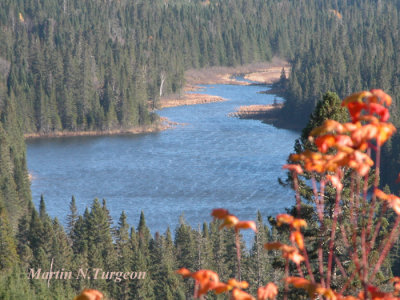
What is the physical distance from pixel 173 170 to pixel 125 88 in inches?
1765

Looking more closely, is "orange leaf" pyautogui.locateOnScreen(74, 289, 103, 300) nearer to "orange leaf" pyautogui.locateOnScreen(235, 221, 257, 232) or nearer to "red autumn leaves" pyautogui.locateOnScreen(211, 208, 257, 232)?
"red autumn leaves" pyautogui.locateOnScreen(211, 208, 257, 232)

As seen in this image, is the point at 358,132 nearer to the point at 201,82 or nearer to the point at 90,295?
the point at 90,295

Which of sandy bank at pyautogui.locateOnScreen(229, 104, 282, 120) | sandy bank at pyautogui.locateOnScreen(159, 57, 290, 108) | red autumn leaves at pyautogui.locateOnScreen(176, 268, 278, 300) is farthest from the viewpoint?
sandy bank at pyautogui.locateOnScreen(159, 57, 290, 108)

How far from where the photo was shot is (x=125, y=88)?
114188 millimetres

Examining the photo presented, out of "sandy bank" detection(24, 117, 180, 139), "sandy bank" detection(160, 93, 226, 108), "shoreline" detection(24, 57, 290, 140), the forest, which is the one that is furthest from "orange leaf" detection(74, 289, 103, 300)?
"sandy bank" detection(160, 93, 226, 108)

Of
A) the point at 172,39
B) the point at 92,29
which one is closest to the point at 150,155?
the point at 92,29

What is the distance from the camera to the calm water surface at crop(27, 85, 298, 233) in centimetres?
5884

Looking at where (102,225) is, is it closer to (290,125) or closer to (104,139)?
(104,139)

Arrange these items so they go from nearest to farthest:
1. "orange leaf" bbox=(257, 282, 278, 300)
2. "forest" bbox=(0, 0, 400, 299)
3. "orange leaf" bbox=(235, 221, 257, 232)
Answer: "orange leaf" bbox=(235, 221, 257, 232), "orange leaf" bbox=(257, 282, 278, 300), "forest" bbox=(0, 0, 400, 299)

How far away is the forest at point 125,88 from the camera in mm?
41875

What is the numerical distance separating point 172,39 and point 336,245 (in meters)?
159

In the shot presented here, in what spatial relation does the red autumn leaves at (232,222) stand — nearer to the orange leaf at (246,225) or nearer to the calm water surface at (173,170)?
the orange leaf at (246,225)

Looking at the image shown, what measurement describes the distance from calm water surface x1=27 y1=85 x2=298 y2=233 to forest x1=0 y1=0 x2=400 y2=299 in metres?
3.56

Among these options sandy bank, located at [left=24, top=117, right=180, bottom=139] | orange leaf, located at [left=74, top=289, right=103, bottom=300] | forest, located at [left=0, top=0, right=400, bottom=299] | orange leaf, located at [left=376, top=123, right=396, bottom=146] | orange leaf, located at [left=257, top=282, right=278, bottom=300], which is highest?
orange leaf, located at [left=376, top=123, right=396, bottom=146]
